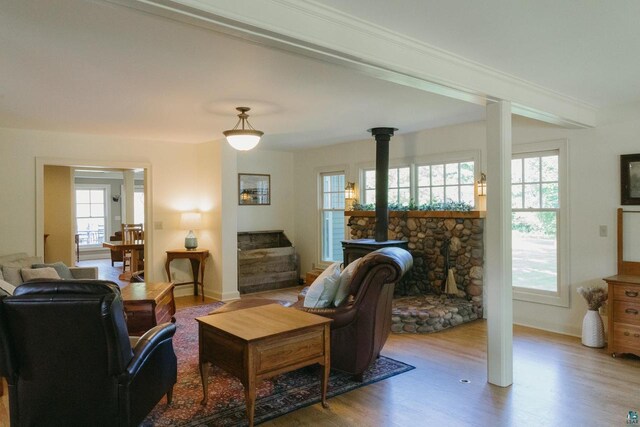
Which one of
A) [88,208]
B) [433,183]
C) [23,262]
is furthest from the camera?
[88,208]

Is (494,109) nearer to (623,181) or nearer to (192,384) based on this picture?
(623,181)

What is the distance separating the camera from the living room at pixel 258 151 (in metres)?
3.50

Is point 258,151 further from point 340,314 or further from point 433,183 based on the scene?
point 340,314

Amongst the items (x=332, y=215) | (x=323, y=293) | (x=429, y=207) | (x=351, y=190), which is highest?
(x=351, y=190)

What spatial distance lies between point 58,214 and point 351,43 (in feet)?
26.2

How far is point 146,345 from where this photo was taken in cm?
255

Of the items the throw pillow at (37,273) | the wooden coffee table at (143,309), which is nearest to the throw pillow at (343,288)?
the wooden coffee table at (143,309)

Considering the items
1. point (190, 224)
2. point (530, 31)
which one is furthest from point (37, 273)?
point (530, 31)

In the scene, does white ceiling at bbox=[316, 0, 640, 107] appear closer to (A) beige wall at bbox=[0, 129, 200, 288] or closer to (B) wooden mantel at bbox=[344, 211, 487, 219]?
(B) wooden mantel at bbox=[344, 211, 487, 219]

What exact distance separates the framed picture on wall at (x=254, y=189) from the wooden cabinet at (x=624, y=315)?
537 cm

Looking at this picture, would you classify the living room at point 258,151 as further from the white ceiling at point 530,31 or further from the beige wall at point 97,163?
the white ceiling at point 530,31

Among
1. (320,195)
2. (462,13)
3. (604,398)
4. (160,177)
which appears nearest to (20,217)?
(160,177)

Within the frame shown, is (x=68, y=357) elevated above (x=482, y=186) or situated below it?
below

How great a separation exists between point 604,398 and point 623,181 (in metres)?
2.34
